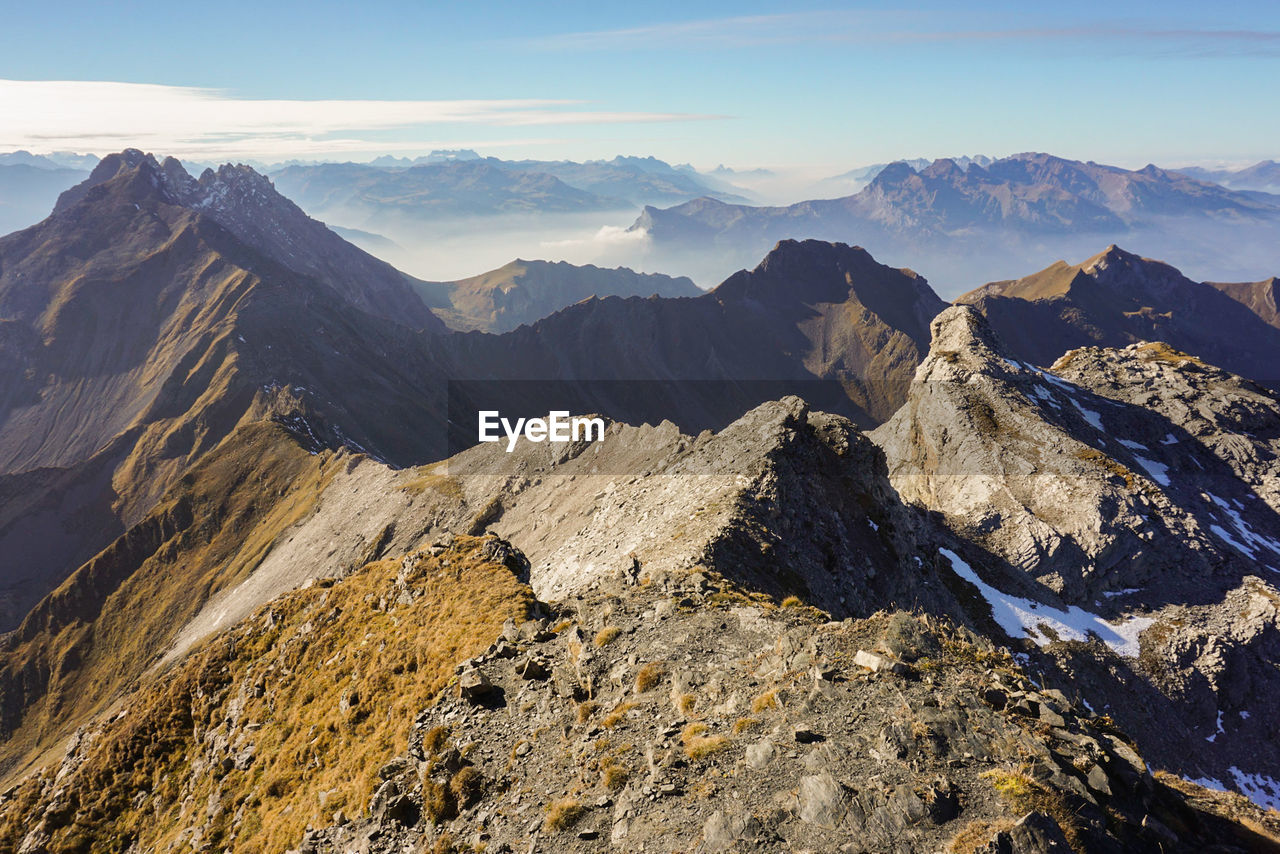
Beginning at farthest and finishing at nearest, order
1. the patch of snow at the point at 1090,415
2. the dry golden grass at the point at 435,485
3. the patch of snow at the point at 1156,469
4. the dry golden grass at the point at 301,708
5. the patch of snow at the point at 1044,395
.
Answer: the patch of snow at the point at 1090,415 → the patch of snow at the point at 1044,395 → the dry golden grass at the point at 435,485 → the patch of snow at the point at 1156,469 → the dry golden grass at the point at 301,708

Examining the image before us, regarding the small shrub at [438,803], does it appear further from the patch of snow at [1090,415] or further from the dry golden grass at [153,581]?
the dry golden grass at [153,581]

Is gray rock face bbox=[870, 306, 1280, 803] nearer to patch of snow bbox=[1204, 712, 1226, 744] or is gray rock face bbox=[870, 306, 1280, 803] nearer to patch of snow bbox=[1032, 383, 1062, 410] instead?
patch of snow bbox=[1204, 712, 1226, 744]

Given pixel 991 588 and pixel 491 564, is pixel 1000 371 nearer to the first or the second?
pixel 991 588

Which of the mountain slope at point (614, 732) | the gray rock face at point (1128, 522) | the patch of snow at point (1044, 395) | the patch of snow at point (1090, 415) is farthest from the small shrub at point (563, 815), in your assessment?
the patch of snow at point (1090, 415)

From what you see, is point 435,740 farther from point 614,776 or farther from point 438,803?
point 614,776

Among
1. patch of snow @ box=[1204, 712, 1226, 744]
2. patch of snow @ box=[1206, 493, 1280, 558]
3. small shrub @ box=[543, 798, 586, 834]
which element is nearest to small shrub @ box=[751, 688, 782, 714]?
small shrub @ box=[543, 798, 586, 834]

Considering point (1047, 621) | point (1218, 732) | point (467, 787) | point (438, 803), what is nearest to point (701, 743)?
point (467, 787)
